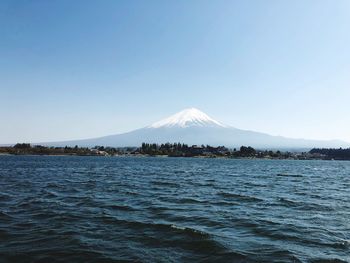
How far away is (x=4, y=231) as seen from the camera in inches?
865

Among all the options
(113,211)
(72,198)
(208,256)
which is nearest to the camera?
(208,256)

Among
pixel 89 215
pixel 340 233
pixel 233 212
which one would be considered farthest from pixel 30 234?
pixel 340 233

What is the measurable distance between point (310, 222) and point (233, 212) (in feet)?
20.4

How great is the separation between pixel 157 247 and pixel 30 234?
758cm

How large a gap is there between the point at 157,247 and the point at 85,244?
3.75 metres

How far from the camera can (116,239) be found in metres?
20.8

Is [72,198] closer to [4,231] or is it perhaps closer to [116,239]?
[4,231]

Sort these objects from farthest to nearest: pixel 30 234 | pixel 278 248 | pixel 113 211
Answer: pixel 113 211 < pixel 30 234 < pixel 278 248

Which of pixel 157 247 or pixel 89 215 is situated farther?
pixel 89 215

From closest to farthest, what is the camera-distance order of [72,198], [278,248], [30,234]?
[278,248] < [30,234] < [72,198]

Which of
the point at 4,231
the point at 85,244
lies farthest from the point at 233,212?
the point at 4,231

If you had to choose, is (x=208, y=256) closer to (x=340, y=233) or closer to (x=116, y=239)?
(x=116, y=239)

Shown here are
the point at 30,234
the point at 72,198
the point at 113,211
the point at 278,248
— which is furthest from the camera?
the point at 72,198

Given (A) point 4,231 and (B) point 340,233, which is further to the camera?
(B) point 340,233
